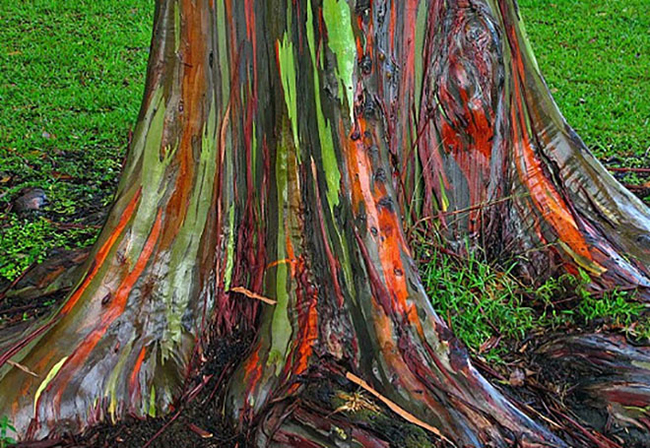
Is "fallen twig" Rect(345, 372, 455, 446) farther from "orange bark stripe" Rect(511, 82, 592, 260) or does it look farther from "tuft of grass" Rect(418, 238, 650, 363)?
"orange bark stripe" Rect(511, 82, 592, 260)

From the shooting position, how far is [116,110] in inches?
315

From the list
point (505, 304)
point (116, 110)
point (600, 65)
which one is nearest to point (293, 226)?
point (505, 304)

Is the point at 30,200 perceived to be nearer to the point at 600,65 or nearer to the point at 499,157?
the point at 499,157

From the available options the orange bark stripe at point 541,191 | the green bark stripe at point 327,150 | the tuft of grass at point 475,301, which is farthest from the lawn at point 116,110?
the green bark stripe at point 327,150

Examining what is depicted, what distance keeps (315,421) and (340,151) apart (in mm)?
1023

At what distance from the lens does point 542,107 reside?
3789 millimetres

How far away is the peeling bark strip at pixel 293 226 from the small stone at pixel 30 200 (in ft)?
8.32

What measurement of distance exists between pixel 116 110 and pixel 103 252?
526 cm

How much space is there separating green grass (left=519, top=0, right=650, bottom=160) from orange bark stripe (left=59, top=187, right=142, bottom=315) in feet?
15.1

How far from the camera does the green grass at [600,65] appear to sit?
686 centimetres

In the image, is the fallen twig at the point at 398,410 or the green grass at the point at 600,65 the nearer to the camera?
the fallen twig at the point at 398,410

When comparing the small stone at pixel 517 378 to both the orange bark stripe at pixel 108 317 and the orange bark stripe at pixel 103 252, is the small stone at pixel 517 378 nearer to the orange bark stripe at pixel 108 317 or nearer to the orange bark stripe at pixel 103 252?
the orange bark stripe at pixel 108 317

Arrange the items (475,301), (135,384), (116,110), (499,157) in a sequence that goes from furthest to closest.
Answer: (116,110)
(499,157)
(475,301)
(135,384)

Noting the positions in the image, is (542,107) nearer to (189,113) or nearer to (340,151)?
(340,151)
